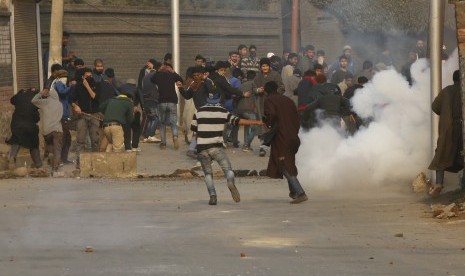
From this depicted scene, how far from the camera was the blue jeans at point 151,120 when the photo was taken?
2804 centimetres

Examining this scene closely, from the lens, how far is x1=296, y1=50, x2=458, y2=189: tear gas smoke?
63.5 feet

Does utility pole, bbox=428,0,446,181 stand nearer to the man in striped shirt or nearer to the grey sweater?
the man in striped shirt

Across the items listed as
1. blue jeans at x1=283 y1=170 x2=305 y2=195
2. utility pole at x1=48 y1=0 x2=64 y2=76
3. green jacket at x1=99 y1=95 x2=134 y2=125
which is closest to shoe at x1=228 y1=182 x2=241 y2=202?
blue jeans at x1=283 y1=170 x2=305 y2=195

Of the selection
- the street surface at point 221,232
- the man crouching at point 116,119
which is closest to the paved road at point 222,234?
the street surface at point 221,232

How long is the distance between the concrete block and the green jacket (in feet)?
5.17

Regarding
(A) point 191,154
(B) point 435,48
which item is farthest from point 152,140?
(B) point 435,48

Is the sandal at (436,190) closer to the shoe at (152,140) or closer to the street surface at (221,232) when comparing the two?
the street surface at (221,232)

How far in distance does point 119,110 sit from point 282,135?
7241 millimetres

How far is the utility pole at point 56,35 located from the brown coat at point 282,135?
11.7 metres

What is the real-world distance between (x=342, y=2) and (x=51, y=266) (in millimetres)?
29247

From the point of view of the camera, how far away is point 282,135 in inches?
688

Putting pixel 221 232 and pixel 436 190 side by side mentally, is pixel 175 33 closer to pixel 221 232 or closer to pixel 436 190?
pixel 436 190

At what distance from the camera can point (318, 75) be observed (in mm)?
25125

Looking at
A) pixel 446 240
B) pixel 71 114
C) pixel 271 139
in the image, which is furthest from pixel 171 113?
pixel 446 240
